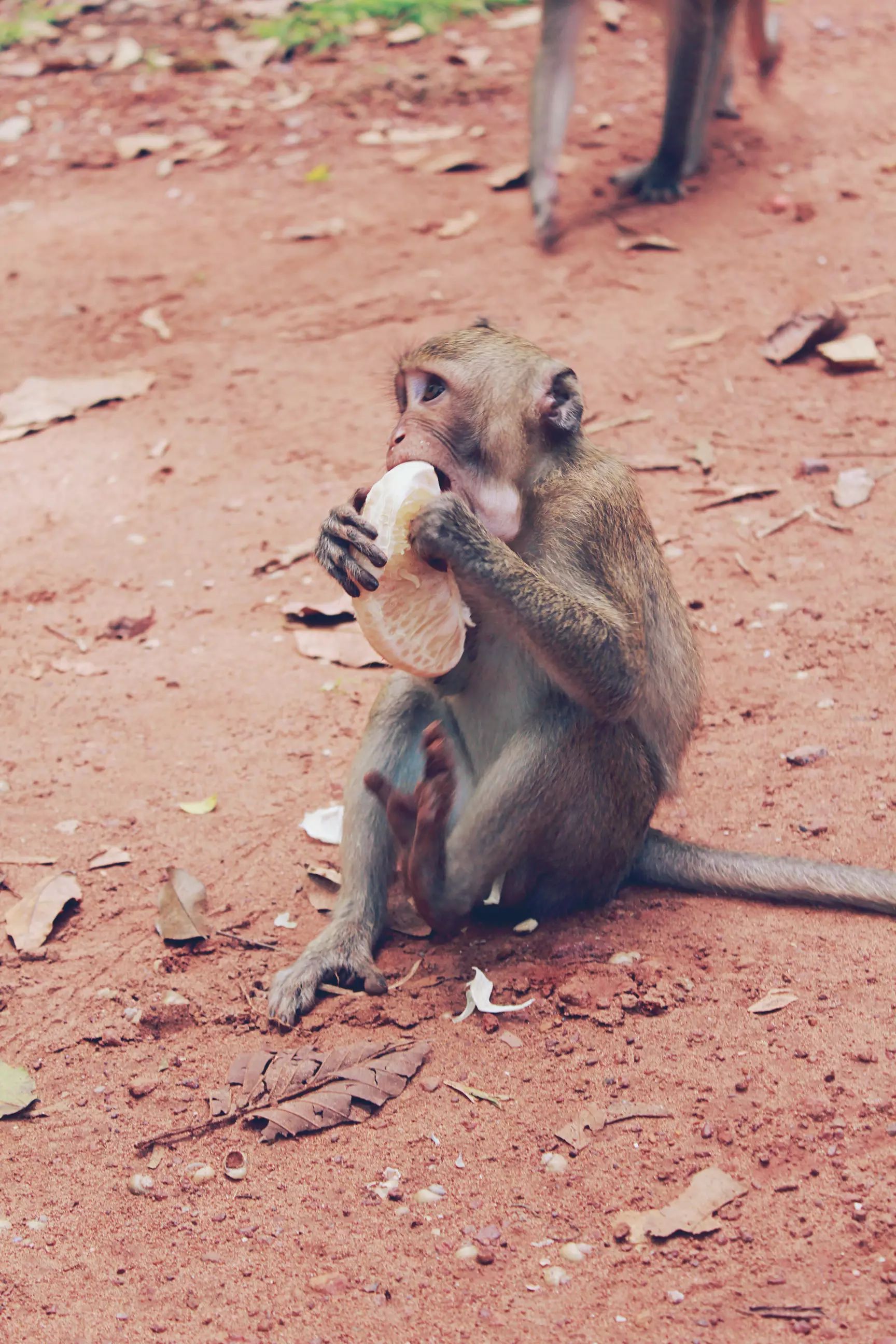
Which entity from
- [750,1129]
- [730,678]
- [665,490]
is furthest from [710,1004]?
[665,490]

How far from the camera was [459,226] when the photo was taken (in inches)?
333

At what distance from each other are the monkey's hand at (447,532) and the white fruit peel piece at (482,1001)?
43.5 inches

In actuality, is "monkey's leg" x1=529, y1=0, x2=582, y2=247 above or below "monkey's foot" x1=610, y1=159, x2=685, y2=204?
above

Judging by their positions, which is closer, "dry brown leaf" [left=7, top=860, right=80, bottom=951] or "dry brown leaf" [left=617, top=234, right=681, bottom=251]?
"dry brown leaf" [left=7, top=860, right=80, bottom=951]

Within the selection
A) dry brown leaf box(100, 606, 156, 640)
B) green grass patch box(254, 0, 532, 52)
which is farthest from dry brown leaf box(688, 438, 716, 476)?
green grass patch box(254, 0, 532, 52)

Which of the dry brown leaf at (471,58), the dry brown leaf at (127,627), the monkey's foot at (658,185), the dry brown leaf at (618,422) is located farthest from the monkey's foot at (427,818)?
the dry brown leaf at (471,58)

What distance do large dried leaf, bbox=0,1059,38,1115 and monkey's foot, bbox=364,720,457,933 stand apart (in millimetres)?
1075

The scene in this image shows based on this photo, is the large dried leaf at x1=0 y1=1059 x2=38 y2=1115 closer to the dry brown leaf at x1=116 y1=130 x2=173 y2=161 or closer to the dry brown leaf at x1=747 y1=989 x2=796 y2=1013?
the dry brown leaf at x1=747 y1=989 x2=796 y2=1013

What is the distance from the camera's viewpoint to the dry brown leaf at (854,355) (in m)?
6.55

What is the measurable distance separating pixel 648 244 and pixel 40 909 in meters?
5.48

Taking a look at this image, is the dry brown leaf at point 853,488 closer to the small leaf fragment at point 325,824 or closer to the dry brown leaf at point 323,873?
the small leaf fragment at point 325,824

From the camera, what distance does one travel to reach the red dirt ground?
277 cm

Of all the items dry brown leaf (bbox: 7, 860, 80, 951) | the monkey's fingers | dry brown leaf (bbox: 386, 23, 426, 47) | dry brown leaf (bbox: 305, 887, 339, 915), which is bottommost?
dry brown leaf (bbox: 305, 887, 339, 915)

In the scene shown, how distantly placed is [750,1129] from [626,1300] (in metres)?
0.53
